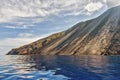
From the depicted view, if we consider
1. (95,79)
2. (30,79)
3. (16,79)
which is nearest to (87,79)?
(95,79)

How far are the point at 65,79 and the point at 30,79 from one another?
16.8 feet

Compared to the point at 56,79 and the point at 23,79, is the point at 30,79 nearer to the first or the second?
the point at 23,79

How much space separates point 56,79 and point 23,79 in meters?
4.79

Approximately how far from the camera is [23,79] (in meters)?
28.7

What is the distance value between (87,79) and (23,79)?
9302 millimetres

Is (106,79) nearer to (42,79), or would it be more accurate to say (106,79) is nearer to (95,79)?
(95,79)

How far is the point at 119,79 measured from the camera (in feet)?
92.5

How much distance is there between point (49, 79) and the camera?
2858 centimetres

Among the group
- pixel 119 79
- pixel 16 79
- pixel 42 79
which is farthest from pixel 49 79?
pixel 119 79

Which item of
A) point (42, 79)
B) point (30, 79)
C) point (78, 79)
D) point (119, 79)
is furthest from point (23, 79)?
point (119, 79)

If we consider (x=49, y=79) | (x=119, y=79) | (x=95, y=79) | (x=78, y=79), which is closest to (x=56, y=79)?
(x=49, y=79)

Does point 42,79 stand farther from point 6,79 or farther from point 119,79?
point 119,79

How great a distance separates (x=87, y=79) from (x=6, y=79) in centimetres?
1181

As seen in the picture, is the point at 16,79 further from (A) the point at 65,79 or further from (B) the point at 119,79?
(B) the point at 119,79
